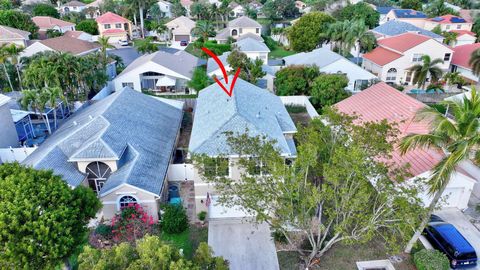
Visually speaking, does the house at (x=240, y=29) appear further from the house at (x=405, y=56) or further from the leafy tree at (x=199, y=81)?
the leafy tree at (x=199, y=81)

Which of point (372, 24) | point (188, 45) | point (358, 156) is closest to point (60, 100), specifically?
point (358, 156)

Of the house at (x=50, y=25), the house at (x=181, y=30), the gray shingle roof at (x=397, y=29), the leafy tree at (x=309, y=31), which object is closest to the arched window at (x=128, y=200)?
the leafy tree at (x=309, y=31)

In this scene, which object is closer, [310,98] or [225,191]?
[225,191]

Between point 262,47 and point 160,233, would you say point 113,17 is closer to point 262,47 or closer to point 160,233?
point 262,47

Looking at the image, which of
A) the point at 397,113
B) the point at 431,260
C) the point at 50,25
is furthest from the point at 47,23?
the point at 431,260

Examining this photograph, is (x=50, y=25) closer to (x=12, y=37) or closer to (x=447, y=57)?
(x=12, y=37)

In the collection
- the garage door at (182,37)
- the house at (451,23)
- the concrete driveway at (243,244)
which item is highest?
the house at (451,23)
